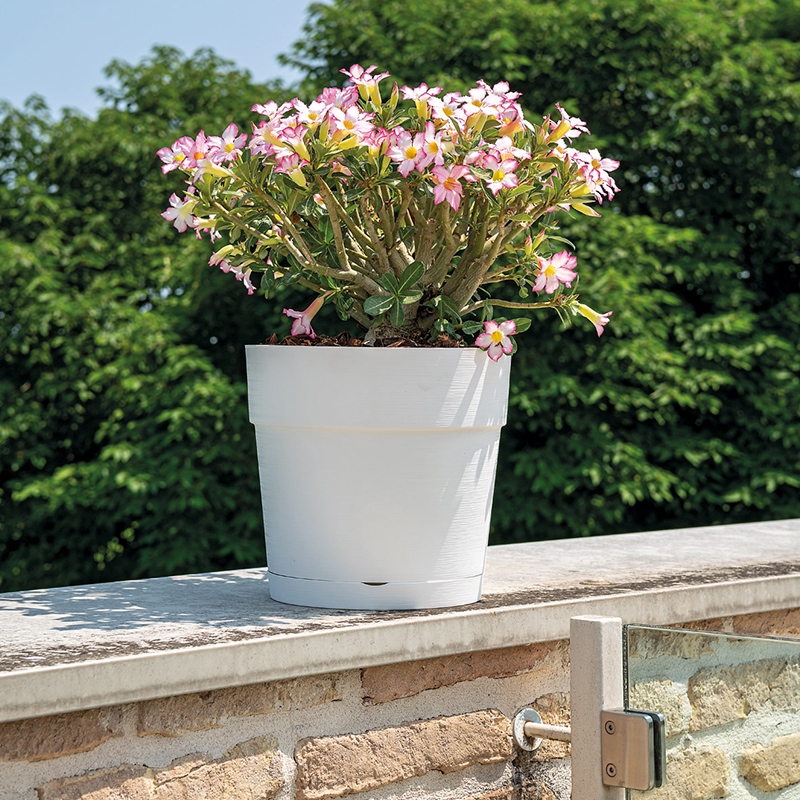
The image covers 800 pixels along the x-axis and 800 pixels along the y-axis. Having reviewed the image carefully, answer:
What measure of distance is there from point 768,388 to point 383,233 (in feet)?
18.7

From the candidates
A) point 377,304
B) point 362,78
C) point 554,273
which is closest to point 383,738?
point 377,304

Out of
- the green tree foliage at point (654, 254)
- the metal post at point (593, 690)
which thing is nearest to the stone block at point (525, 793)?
the metal post at point (593, 690)

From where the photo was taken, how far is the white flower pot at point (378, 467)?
1.40 m

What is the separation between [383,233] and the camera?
1.58 m

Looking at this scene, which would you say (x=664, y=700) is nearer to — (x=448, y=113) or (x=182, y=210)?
(x=448, y=113)

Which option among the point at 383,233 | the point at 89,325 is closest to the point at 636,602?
the point at 383,233

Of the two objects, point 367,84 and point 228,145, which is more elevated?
point 367,84

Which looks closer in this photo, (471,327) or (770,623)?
(471,327)

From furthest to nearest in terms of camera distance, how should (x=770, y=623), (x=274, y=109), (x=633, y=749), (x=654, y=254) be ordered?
(x=654, y=254) < (x=770, y=623) < (x=274, y=109) < (x=633, y=749)

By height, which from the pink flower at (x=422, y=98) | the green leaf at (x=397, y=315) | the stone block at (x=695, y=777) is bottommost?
the stone block at (x=695, y=777)

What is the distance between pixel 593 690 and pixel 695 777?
23 cm

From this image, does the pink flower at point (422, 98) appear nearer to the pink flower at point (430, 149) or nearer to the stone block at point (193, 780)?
the pink flower at point (430, 149)

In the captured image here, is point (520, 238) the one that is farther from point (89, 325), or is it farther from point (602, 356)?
point (89, 325)

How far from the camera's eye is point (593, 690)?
4.39 feet
